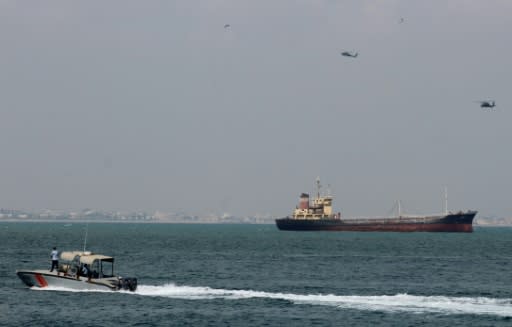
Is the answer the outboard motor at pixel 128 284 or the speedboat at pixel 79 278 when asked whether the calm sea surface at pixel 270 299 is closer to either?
the outboard motor at pixel 128 284

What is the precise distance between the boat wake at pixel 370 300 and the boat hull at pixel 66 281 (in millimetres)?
488

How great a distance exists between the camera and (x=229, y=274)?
81312 mm

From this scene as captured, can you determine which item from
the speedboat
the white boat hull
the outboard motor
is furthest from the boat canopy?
the outboard motor

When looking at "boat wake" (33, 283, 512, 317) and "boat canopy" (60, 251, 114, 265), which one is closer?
"boat wake" (33, 283, 512, 317)

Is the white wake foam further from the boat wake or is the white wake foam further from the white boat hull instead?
the white boat hull

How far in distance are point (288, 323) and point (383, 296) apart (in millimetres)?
13000

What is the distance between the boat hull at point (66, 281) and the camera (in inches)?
2362

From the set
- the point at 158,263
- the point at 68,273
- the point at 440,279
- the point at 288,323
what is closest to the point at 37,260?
the point at 158,263

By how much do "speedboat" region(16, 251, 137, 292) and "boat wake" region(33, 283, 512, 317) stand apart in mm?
577

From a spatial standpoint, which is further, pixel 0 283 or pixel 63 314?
pixel 0 283

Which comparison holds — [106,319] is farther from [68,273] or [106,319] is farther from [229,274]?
[229,274]

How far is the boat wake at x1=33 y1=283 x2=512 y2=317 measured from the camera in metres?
54.3

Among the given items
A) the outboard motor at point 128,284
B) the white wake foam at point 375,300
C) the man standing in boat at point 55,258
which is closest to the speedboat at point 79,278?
the outboard motor at point 128,284

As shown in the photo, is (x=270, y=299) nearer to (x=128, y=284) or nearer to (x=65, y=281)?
(x=128, y=284)
